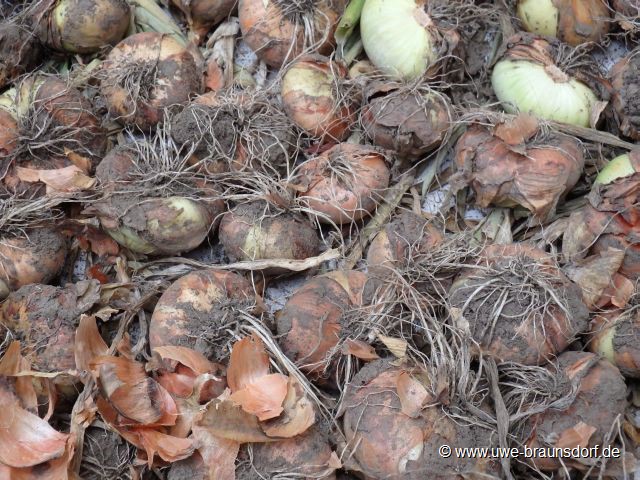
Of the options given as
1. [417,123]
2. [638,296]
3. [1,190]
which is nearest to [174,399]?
[1,190]

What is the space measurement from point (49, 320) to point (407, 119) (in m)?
1.24

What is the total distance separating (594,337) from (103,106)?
5.90 feet

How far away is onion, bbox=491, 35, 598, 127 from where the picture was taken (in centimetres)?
226

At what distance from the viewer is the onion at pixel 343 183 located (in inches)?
85.4

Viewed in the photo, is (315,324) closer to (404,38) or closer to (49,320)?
(49,320)

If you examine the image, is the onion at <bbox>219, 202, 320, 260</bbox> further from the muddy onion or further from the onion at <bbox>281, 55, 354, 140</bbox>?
the onion at <bbox>281, 55, 354, 140</bbox>

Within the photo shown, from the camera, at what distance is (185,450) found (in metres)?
1.67

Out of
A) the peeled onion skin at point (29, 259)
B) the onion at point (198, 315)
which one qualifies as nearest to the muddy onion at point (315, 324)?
the onion at point (198, 315)

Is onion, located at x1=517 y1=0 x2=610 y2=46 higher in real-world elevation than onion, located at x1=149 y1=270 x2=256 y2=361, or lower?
higher

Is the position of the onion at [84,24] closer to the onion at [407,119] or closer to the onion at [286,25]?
the onion at [286,25]

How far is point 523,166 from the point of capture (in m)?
2.09

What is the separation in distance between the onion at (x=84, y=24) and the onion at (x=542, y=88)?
4.60 ft

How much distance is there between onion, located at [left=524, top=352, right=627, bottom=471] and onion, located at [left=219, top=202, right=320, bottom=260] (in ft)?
2.77

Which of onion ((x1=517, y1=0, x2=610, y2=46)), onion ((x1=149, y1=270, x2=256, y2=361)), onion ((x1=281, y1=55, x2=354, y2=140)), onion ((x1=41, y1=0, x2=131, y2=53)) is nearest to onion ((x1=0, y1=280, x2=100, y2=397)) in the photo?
onion ((x1=149, y1=270, x2=256, y2=361))
